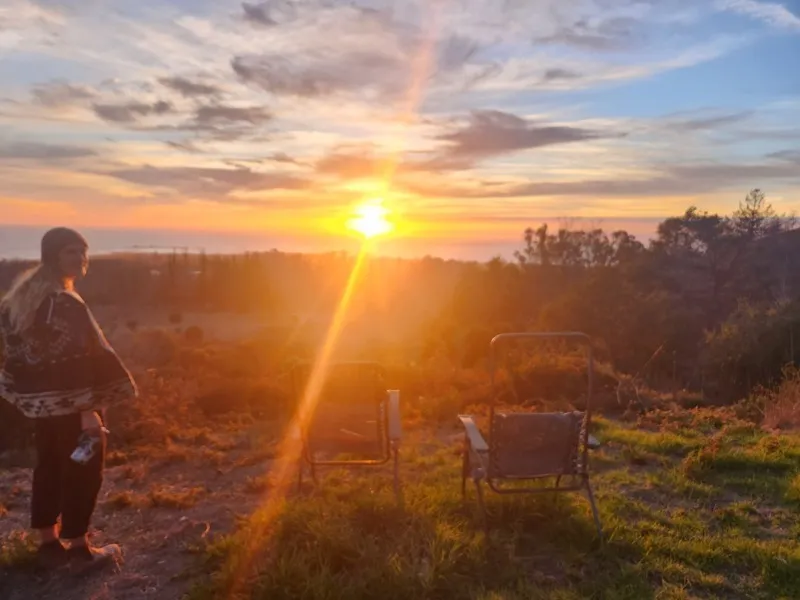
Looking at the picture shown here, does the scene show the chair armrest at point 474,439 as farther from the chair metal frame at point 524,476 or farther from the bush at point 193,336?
the bush at point 193,336

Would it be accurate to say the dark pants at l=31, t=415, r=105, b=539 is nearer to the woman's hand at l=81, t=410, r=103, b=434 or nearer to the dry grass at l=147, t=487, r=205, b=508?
the woman's hand at l=81, t=410, r=103, b=434

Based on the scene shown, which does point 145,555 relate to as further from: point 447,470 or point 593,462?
point 593,462

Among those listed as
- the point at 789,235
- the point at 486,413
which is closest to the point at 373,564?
the point at 486,413

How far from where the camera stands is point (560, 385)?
12.3 meters

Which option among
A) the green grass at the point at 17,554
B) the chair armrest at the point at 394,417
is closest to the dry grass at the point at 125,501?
the green grass at the point at 17,554

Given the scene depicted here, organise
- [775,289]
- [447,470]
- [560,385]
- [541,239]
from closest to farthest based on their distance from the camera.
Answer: [447,470] < [560,385] < [775,289] < [541,239]

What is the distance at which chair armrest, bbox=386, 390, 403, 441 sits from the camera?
16.4ft

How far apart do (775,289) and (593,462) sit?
Result: 26898 millimetres

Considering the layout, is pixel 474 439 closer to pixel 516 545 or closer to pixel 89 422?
pixel 516 545

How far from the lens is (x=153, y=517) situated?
5035 millimetres

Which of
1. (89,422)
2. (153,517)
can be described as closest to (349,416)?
(153,517)

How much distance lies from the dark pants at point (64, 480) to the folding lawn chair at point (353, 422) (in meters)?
1.55

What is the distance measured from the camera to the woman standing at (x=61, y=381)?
3664mm

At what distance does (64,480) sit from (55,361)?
0.78m
